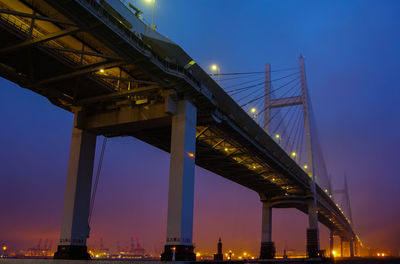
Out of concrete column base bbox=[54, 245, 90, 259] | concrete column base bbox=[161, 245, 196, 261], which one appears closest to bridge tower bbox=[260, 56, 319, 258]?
concrete column base bbox=[54, 245, 90, 259]

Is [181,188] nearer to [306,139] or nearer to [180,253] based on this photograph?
[180,253]

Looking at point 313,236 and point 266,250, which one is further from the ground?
point 313,236

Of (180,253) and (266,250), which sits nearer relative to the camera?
(180,253)

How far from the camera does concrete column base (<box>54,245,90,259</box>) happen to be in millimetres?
29078

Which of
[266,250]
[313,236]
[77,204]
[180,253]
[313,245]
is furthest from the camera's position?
[266,250]

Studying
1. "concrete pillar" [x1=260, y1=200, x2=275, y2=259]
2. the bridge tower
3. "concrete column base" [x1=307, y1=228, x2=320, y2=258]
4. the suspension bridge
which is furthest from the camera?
"concrete pillar" [x1=260, y1=200, x2=275, y2=259]

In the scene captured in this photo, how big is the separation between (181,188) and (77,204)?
29.6 ft

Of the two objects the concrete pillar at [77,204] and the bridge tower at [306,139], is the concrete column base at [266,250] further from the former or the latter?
the concrete pillar at [77,204]

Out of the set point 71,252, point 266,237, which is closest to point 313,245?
point 266,237

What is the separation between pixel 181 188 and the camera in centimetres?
2647

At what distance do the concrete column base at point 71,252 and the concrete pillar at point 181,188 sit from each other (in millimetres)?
7599

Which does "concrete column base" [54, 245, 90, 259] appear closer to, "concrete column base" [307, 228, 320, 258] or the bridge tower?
the bridge tower

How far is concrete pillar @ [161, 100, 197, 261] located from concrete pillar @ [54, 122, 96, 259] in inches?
307

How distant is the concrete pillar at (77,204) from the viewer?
29.5 meters
